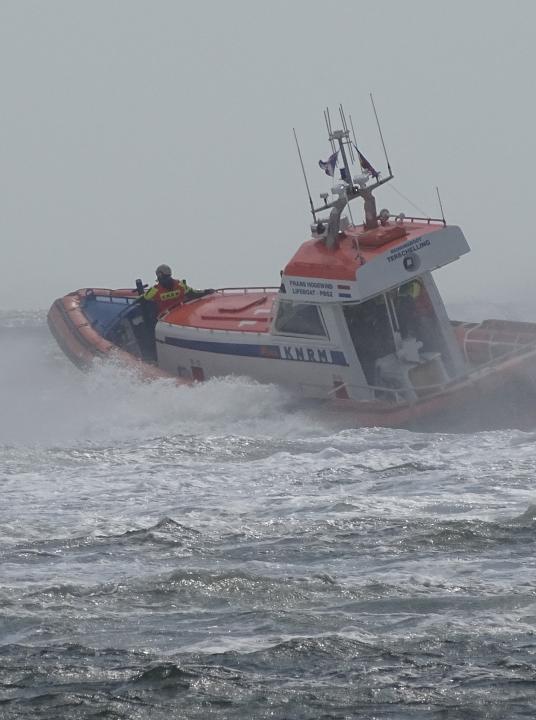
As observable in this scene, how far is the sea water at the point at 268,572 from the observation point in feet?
23.0

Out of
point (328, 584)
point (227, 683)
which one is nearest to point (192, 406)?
point (328, 584)

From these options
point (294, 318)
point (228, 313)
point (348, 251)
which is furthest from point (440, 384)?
point (228, 313)

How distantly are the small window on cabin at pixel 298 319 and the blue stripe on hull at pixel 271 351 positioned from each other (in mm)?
167

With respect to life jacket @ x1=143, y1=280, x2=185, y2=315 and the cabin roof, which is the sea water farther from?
life jacket @ x1=143, y1=280, x2=185, y2=315

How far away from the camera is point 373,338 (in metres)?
14.1

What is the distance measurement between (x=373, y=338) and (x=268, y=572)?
5.72 m

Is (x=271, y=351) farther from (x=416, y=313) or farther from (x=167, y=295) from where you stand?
(x=167, y=295)

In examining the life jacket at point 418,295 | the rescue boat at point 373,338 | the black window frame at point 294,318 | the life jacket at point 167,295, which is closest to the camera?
the rescue boat at point 373,338

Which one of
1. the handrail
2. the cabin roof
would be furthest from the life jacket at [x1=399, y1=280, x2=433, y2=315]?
the handrail

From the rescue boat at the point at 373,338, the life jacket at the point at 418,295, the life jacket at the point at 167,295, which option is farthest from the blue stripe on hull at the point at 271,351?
the life jacket at the point at 167,295

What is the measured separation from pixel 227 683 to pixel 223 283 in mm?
19782

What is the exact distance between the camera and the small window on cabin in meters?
14.0

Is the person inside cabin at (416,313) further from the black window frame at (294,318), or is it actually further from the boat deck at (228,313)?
the boat deck at (228,313)

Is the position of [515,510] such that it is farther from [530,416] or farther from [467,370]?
[467,370]
